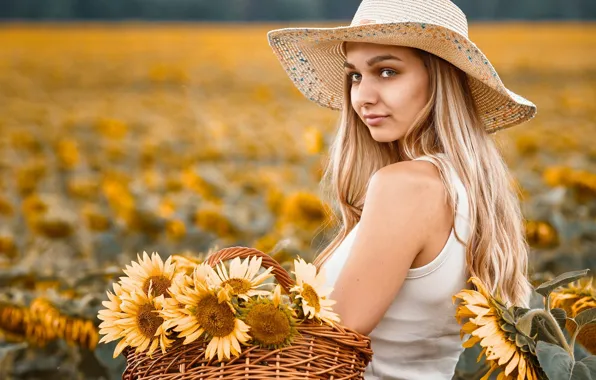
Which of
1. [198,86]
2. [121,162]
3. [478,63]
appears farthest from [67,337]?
[198,86]

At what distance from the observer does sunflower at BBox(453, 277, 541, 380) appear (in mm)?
1453

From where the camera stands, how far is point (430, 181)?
5.36ft

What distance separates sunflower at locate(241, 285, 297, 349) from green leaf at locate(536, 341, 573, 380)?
1.22 feet

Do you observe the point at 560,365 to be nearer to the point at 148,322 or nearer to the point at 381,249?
the point at 381,249

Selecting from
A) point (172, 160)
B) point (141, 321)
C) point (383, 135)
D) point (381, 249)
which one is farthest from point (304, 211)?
point (172, 160)

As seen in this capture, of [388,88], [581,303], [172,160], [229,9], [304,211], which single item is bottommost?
[172,160]

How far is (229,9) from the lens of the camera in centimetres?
959

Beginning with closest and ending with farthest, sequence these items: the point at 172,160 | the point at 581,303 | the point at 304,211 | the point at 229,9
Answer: the point at 581,303 → the point at 304,211 → the point at 172,160 → the point at 229,9

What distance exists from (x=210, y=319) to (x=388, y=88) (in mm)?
600

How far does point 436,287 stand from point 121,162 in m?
4.43

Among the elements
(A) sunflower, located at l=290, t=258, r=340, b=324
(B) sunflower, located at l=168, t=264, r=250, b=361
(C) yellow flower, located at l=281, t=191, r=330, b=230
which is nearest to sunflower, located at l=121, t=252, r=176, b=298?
(B) sunflower, located at l=168, t=264, r=250, b=361

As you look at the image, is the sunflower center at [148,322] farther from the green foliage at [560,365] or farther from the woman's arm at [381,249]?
the green foliage at [560,365]

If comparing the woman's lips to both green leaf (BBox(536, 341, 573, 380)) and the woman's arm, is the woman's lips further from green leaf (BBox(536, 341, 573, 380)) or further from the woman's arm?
green leaf (BBox(536, 341, 573, 380))

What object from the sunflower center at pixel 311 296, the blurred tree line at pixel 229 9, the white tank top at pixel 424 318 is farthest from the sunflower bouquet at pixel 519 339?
the blurred tree line at pixel 229 9
